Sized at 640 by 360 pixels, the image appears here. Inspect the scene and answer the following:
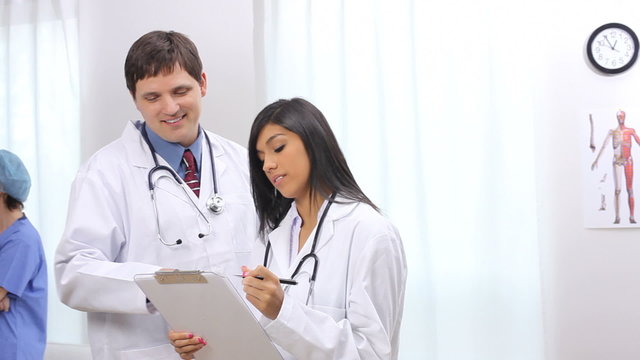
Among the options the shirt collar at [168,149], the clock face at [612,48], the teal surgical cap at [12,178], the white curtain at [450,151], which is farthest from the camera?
the clock face at [612,48]

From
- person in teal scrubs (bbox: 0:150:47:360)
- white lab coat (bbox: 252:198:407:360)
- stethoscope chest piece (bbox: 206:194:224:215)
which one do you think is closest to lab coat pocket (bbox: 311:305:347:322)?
white lab coat (bbox: 252:198:407:360)

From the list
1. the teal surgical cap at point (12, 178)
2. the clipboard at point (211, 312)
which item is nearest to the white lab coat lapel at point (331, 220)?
the clipboard at point (211, 312)

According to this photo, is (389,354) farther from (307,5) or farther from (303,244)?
(307,5)

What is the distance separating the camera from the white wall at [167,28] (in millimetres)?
3115

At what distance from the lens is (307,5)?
3205 millimetres

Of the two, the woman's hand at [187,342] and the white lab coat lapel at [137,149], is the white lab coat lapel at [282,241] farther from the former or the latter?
the white lab coat lapel at [137,149]

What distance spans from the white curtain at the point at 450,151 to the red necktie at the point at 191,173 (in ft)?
4.02

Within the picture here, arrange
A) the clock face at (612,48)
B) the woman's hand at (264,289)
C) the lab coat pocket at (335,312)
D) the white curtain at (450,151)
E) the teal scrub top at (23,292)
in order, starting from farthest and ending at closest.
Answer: the clock face at (612,48), the white curtain at (450,151), the teal scrub top at (23,292), the lab coat pocket at (335,312), the woman's hand at (264,289)

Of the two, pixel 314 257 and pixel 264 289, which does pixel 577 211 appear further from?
pixel 264 289

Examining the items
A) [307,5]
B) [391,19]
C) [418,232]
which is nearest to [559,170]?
[418,232]

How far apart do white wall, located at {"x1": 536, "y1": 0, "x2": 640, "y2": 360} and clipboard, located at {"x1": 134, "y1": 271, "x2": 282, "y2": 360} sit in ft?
6.40

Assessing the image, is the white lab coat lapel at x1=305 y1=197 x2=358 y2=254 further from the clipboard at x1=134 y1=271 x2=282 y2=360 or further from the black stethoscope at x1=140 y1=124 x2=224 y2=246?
the black stethoscope at x1=140 y1=124 x2=224 y2=246

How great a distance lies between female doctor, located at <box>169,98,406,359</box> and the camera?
4.41 feet

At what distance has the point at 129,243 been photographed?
1.88 metres
